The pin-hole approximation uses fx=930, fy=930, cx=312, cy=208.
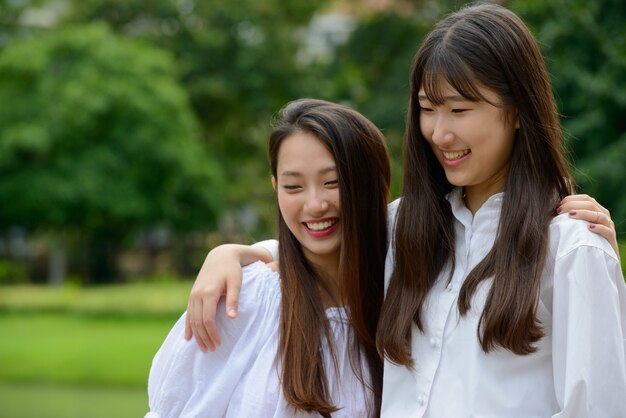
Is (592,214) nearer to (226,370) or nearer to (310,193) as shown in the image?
(310,193)

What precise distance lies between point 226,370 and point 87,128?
1075 centimetres

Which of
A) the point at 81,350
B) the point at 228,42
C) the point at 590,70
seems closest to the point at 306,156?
the point at 590,70

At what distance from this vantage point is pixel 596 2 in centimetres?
691

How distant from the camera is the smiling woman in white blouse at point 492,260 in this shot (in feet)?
5.58

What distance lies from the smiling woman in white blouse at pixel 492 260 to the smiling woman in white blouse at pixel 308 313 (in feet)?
0.51

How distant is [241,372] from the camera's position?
2.20 m

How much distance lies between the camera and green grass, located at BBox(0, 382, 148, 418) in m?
6.53

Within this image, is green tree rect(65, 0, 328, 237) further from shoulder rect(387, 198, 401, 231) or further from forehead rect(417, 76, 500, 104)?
forehead rect(417, 76, 500, 104)

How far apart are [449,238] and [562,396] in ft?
1.42

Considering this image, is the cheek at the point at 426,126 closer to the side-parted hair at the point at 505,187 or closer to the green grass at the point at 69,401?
the side-parted hair at the point at 505,187

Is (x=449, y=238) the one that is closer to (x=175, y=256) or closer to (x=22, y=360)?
(x=22, y=360)

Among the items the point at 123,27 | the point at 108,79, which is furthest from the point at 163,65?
the point at 123,27

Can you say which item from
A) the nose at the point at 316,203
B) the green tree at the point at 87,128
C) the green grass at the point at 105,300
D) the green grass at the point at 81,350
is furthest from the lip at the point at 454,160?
the green tree at the point at 87,128

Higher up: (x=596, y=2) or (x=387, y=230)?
(x=596, y=2)
